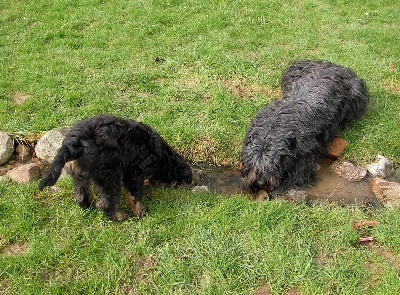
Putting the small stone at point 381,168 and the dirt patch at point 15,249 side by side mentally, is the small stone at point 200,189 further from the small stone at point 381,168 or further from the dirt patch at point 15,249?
the small stone at point 381,168

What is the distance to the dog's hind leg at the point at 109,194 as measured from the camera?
15.1 feet

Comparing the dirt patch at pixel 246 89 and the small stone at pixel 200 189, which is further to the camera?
the dirt patch at pixel 246 89

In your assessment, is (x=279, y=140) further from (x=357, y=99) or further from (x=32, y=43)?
(x=32, y=43)

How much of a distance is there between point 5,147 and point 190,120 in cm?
279

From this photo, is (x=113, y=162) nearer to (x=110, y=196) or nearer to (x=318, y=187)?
(x=110, y=196)

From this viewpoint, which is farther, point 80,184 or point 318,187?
point 318,187

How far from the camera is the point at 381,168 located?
614cm

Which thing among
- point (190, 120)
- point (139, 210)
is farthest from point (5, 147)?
point (190, 120)

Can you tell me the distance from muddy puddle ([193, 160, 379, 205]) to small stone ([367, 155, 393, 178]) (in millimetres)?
206

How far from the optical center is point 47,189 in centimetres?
534

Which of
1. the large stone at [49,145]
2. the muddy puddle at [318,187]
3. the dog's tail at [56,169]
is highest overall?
the dog's tail at [56,169]

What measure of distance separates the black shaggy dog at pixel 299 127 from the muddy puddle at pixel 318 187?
0.57ft

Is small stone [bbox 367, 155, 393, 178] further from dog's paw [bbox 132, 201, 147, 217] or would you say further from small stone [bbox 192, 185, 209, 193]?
dog's paw [bbox 132, 201, 147, 217]

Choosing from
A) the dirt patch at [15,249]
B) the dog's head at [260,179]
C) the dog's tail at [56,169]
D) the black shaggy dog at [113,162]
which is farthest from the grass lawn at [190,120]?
the dog's tail at [56,169]
